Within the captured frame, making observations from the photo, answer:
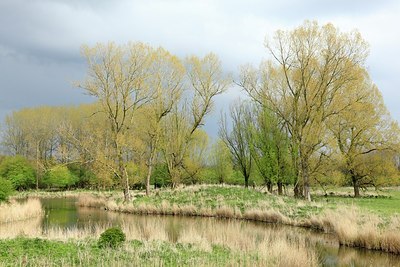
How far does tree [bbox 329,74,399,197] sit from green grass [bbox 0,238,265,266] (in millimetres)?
24954

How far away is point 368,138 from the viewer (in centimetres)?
3459

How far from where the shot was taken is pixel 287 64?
28047 millimetres

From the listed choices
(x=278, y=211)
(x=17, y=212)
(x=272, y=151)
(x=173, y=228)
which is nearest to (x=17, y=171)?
(x=17, y=212)

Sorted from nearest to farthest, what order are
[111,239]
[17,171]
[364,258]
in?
[111,239]
[364,258]
[17,171]

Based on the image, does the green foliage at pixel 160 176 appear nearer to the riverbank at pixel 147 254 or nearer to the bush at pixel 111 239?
the riverbank at pixel 147 254

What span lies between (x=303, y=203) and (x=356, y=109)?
12.7 meters

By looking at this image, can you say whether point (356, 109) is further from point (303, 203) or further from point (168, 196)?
point (168, 196)

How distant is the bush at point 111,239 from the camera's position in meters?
A: 11.5

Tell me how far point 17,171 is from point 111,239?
46.6m

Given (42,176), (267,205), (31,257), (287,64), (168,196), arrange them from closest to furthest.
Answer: (31,257) < (267,205) < (287,64) < (168,196) < (42,176)

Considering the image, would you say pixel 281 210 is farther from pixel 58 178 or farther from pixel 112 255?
pixel 58 178

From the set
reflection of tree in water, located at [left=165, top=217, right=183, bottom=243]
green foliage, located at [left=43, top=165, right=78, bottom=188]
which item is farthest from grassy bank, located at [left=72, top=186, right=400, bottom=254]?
green foliage, located at [left=43, top=165, right=78, bottom=188]

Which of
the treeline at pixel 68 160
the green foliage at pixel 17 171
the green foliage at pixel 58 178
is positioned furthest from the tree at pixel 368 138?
the green foliage at pixel 17 171

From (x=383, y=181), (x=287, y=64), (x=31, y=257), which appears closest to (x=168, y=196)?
(x=287, y=64)
